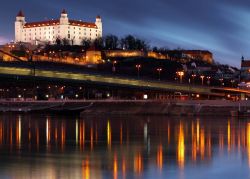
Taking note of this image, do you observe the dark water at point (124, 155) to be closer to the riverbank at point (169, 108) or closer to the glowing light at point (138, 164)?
the glowing light at point (138, 164)

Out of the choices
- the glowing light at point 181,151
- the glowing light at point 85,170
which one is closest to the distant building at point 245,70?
the glowing light at point 181,151

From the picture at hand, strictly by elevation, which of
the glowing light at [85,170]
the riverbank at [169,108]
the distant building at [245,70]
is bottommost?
the glowing light at [85,170]

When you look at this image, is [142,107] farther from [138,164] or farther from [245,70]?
[245,70]

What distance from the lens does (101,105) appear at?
253ft

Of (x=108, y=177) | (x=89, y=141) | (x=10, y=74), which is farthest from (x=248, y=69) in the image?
(x=108, y=177)

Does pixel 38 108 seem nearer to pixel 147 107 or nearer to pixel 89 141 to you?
pixel 147 107

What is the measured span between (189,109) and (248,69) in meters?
102

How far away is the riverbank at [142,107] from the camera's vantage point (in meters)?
71.0

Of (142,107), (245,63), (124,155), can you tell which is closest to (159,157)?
(124,155)

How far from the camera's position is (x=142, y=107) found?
7569 cm

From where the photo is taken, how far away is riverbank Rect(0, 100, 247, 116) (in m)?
71.0

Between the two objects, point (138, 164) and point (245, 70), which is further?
point (245, 70)

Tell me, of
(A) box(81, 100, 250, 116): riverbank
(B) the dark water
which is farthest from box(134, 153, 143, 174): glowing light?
(A) box(81, 100, 250, 116): riverbank

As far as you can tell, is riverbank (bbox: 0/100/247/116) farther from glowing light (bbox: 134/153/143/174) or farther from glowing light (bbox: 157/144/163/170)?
glowing light (bbox: 134/153/143/174)
